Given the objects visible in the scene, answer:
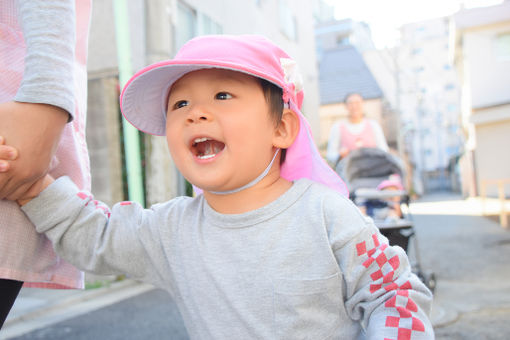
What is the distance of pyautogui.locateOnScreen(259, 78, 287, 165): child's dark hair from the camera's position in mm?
1400

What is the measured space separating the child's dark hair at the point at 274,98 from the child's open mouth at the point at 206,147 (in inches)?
8.1

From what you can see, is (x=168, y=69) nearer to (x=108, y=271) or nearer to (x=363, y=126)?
(x=108, y=271)

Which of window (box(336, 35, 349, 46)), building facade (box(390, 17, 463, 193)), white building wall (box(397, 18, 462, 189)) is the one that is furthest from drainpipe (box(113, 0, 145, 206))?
white building wall (box(397, 18, 462, 189))

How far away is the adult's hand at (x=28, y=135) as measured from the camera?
3.22 feet

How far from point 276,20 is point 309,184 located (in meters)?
12.5

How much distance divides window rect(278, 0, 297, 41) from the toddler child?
42.0 feet

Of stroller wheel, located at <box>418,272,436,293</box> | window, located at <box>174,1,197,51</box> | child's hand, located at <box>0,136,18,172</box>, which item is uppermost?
window, located at <box>174,1,197,51</box>

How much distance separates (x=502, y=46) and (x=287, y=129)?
64.9 ft

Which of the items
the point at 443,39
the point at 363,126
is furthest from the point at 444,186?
the point at 363,126

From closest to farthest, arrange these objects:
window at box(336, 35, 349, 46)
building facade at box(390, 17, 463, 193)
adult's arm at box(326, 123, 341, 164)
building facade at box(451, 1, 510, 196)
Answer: adult's arm at box(326, 123, 341, 164) → building facade at box(451, 1, 510, 196) → window at box(336, 35, 349, 46) → building facade at box(390, 17, 463, 193)

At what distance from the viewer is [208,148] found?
1359 millimetres

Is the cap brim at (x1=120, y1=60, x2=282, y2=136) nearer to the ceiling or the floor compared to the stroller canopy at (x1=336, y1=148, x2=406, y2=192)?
nearer to the ceiling

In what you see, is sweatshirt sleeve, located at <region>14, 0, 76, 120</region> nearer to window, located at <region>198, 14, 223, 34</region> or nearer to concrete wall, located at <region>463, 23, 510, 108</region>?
window, located at <region>198, 14, 223, 34</region>

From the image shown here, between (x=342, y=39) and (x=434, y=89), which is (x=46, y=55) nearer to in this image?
(x=342, y=39)
